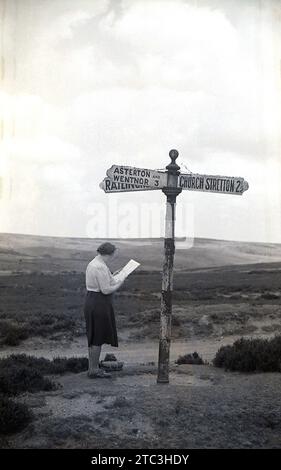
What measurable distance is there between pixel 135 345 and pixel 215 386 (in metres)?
7.50

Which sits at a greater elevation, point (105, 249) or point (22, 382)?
point (105, 249)

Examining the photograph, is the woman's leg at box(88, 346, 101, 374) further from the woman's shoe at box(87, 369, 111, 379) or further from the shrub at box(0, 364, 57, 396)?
the shrub at box(0, 364, 57, 396)

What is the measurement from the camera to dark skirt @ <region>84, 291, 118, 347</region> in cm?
654

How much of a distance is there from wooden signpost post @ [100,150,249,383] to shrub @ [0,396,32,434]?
189 centimetres

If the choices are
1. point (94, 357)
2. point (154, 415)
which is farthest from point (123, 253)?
point (154, 415)

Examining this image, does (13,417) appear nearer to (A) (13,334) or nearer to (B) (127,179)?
(B) (127,179)

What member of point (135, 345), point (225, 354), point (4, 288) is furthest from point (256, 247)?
point (225, 354)

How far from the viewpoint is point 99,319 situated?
654cm

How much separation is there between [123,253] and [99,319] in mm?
61123

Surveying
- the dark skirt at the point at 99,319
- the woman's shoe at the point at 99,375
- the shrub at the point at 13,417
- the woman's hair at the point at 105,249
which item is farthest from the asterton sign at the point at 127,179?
the shrub at the point at 13,417

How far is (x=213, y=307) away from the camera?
19.0 m

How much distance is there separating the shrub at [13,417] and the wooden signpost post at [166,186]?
189cm

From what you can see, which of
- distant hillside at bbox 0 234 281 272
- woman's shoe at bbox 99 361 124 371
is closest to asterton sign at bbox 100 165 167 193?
woman's shoe at bbox 99 361 124 371
